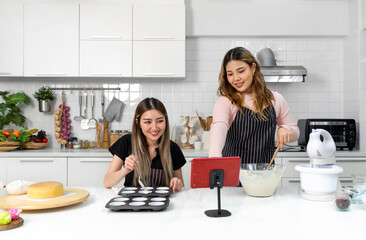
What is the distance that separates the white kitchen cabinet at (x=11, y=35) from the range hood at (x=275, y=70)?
239 centimetres

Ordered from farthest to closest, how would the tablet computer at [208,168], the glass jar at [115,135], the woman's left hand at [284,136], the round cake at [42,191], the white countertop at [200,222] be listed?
the glass jar at [115,135] → the woman's left hand at [284,136] → the round cake at [42,191] → the tablet computer at [208,168] → the white countertop at [200,222]

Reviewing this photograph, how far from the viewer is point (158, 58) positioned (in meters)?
3.40

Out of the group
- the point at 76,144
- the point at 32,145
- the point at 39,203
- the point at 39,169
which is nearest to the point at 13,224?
the point at 39,203

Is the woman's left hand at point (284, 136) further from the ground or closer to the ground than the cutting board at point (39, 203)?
further from the ground

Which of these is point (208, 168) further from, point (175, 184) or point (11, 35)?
point (11, 35)

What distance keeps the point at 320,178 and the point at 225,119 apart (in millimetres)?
549

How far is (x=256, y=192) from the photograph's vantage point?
5.00 feet

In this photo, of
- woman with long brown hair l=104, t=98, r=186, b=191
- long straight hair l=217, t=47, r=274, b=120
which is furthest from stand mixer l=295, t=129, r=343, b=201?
woman with long brown hair l=104, t=98, r=186, b=191

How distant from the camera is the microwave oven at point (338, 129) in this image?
328cm

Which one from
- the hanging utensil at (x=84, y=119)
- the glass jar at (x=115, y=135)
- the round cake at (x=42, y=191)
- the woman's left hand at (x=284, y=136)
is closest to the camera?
the round cake at (x=42, y=191)

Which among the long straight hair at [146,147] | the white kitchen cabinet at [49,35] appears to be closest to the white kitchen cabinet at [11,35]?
the white kitchen cabinet at [49,35]

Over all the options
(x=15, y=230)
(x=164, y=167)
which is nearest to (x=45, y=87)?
(x=164, y=167)

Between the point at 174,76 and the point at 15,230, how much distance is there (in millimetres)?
2490

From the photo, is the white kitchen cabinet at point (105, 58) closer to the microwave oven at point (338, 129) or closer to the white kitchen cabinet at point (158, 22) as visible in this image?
the white kitchen cabinet at point (158, 22)
